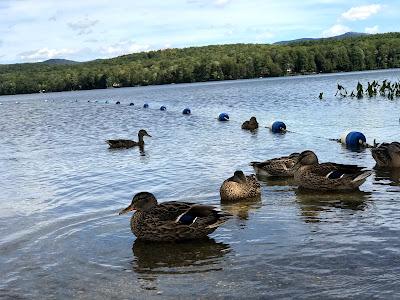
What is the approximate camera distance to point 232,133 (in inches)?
1111

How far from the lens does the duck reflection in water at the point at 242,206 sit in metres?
11.1

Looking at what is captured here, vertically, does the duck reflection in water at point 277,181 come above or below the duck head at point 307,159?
below

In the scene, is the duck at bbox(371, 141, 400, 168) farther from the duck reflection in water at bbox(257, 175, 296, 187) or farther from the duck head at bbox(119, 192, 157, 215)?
the duck head at bbox(119, 192, 157, 215)

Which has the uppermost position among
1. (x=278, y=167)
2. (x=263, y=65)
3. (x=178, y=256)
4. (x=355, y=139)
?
(x=263, y=65)

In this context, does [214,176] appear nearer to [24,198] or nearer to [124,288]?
[24,198]

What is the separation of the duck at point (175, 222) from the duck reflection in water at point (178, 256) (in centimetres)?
14

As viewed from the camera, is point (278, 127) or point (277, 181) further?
point (278, 127)

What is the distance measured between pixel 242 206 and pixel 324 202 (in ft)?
5.53

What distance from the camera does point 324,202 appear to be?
38.6 feet

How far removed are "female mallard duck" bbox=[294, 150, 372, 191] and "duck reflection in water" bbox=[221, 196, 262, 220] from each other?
1223 millimetres

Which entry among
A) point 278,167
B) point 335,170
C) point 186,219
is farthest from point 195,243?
point 278,167

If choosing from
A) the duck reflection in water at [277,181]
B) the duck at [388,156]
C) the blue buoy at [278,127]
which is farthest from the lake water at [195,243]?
the blue buoy at [278,127]

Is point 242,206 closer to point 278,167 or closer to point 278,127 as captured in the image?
→ point 278,167

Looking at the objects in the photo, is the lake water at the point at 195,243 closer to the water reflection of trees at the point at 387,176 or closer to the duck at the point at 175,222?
the water reflection of trees at the point at 387,176
